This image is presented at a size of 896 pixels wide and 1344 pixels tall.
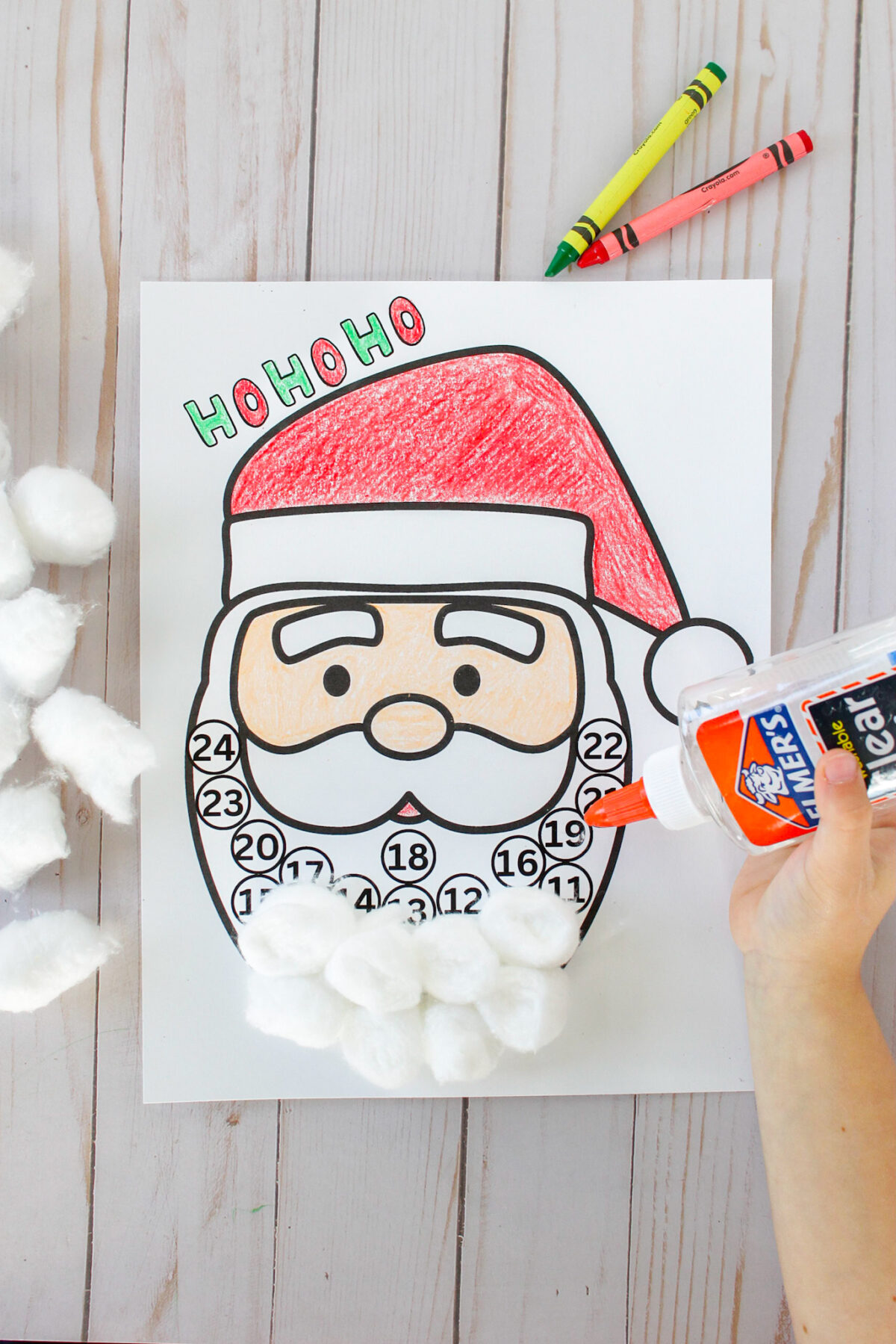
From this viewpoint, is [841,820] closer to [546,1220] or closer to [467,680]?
[467,680]

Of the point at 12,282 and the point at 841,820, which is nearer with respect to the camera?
the point at 841,820

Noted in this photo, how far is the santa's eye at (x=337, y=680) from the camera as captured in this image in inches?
23.8

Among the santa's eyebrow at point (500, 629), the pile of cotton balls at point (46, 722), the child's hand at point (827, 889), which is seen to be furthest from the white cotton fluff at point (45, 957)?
the child's hand at point (827, 889)

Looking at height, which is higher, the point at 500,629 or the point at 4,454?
the point at 4,454

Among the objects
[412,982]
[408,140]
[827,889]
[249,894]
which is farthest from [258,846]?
[408,140]

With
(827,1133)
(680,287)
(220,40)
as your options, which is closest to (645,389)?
(680,287)

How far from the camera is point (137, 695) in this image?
60 centimetres

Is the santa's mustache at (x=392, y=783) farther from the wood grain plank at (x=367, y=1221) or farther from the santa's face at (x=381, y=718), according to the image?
the wood grain plank at (x=367, y=1221)

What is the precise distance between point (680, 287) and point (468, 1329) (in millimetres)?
724

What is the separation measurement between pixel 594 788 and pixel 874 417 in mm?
323

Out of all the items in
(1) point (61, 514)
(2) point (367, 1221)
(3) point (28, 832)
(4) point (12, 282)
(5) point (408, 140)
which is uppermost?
(5) point (408, 140)

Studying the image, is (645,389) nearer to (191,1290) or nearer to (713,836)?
→ (713,836)

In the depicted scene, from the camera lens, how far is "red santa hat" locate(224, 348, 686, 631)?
60 centimetres

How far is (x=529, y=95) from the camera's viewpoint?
601 millimetres
